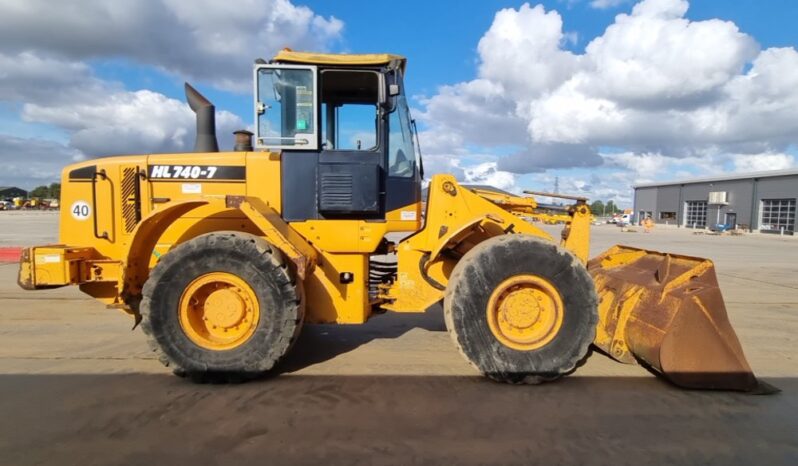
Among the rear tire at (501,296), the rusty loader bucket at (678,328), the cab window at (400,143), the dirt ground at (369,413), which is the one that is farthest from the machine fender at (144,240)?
the rusty loader bucket at (678,328)

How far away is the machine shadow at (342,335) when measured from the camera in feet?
14.9

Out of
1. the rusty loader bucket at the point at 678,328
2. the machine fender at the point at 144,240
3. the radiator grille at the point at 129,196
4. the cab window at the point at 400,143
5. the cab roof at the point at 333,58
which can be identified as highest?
the cab roof at the point at 333,58

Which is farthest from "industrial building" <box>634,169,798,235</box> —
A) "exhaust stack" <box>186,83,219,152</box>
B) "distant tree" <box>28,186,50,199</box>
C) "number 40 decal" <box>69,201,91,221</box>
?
"distant tree" <box>28,186,50,199</box>

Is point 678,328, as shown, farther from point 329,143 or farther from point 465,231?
point 329,143

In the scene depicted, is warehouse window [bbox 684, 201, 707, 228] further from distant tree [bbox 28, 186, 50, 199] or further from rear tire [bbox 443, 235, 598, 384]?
distant tree [bbox 28, 186, 50, 199]

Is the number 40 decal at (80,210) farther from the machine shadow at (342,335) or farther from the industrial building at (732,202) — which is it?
the industrial building at (732,202)

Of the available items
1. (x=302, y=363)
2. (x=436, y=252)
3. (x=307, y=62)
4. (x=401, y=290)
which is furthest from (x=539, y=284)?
(x=307, y=62)

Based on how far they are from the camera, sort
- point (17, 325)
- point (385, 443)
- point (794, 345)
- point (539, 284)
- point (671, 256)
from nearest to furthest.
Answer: point (385, 443) < point (539, 284) < point (671, 256) < point (794, 345) < point (17, 325)

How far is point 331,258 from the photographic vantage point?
4.38 metres

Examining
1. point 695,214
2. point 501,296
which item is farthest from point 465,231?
point 695,214

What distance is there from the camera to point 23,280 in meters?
4.23

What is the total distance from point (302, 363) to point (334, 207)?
1.58 meters

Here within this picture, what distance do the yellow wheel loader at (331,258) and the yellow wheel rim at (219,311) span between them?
14 millimetres

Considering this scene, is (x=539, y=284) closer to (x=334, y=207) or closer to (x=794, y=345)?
(x=334, y=207)
